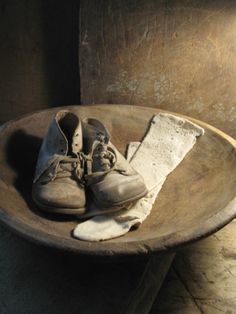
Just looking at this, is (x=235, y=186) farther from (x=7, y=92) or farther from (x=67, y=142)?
(x=7, y=92)

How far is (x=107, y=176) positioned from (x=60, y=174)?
12 centimetres

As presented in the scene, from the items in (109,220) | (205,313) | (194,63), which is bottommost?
(205,313)

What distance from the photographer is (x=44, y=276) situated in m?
0.91

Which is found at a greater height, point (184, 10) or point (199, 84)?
point (184, 10)

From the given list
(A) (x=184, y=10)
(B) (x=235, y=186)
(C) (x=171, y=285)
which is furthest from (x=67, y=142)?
(A) (x=184, y=10)

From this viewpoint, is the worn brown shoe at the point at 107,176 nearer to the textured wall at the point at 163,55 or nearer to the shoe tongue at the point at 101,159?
the shoe tongue at the point at 101,159

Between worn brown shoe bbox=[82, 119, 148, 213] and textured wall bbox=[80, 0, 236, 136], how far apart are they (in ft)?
1.24

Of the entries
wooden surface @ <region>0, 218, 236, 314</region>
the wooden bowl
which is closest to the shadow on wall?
the wooden bowl

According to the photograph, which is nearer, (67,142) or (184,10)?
(67,142)

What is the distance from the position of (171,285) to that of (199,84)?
2.31 ft

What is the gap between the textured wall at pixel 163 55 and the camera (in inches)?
50.6

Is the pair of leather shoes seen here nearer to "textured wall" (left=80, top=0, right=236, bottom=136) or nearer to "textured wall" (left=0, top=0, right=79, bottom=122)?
"textured wall" (left=80, top=0, right=236, bottom=136)

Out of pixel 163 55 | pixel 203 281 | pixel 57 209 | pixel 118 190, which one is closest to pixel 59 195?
pixel 57 209

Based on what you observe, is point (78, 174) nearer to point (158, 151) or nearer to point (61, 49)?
point (158, 151)
